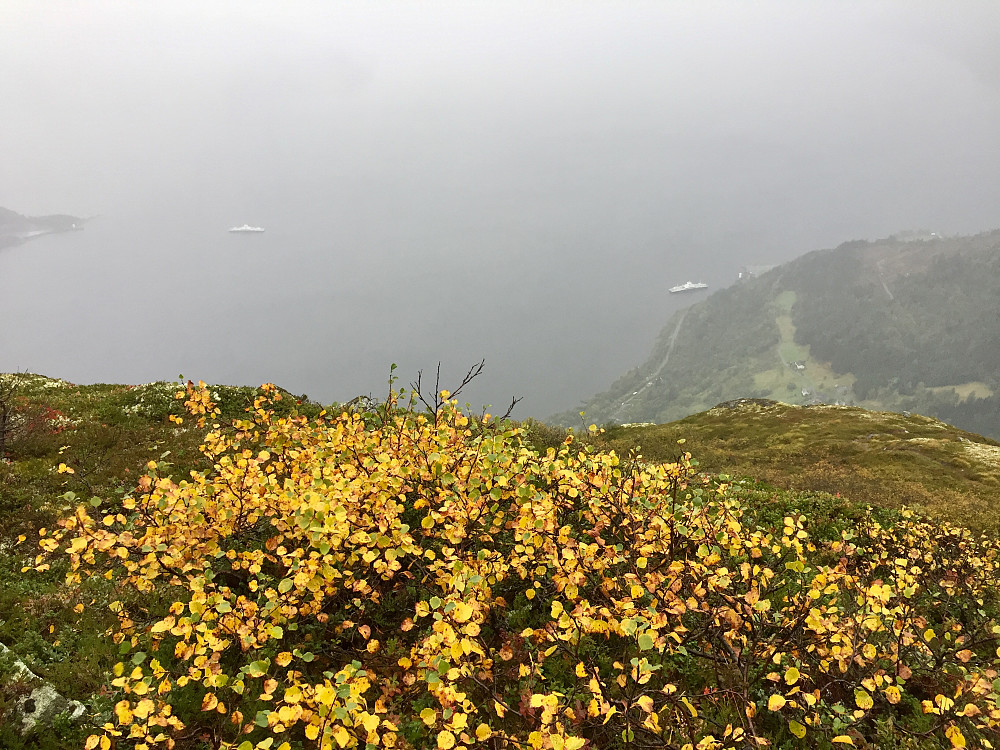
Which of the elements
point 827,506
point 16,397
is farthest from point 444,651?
point 16,397

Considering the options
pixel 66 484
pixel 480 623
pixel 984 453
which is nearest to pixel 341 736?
pixel 480 623

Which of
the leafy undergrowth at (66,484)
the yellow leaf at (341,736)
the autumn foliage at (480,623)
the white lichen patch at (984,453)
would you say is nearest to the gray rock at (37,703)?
the leafy undergrowth at (66,484)

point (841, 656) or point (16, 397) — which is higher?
point (16, 397)

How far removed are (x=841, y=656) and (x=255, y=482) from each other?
9059 mm

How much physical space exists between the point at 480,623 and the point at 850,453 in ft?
91.9

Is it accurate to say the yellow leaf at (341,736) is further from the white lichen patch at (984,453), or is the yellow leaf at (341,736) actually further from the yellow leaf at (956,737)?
the white lichen patch at (984,453)

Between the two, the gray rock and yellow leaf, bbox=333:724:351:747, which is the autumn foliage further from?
the gray rock

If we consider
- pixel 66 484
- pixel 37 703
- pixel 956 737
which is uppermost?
pixel 956 737

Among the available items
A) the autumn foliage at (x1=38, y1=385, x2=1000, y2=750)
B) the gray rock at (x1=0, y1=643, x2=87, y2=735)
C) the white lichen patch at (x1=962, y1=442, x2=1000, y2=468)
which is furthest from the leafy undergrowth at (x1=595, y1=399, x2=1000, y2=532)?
the gray rock at (x1=0, y1=643, x2=87, y2=735)

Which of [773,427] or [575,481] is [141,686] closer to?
[575,481]

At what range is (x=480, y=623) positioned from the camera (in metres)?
8.82

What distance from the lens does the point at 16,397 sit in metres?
20.2

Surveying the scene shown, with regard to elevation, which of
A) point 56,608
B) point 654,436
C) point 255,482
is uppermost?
point 255,482

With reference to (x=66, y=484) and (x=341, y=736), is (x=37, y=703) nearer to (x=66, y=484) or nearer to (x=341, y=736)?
(x=341, y=736)
